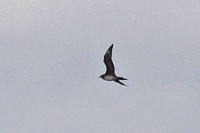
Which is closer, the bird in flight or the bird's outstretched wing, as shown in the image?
the bird in flight

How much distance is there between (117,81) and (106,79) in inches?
131

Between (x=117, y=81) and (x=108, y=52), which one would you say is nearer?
(x=117, y=81)

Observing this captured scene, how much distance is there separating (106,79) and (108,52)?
3374 mm

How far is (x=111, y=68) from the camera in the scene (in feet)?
133

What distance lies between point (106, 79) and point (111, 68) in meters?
1.83

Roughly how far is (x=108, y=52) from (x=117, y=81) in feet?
14.8

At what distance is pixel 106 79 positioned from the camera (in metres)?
41.7

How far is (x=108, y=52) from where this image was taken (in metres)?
41.3

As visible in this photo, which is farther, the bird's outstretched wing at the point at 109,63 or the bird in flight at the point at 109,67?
the bird's outstretched wing at the point at 109,63

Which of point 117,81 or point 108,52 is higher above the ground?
point 108,52

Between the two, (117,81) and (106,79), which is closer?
(117,81)

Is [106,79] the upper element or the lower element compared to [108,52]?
lower

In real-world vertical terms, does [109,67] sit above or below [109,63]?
below
